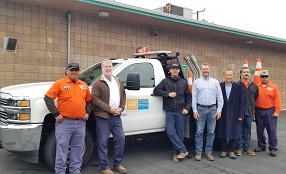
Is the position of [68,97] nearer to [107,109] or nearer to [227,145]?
[107,109]

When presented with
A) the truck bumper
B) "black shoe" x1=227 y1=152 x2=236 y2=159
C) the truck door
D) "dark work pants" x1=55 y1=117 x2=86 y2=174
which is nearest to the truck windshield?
the truck door

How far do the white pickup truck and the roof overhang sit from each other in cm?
274

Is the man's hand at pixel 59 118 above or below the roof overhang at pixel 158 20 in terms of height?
below

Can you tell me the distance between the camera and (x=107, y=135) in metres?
4.72

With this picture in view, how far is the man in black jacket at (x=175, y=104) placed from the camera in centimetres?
550

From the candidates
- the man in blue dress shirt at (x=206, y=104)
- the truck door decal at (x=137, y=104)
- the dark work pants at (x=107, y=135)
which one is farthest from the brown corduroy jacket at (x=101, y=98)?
the man in blue dress shirt at (x=206, y=104)

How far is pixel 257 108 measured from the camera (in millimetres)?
6531

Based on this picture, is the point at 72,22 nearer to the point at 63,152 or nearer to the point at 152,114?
the point at 152,114

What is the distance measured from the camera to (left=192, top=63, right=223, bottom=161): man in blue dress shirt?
5672 millimetres

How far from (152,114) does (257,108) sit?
8.34 ft

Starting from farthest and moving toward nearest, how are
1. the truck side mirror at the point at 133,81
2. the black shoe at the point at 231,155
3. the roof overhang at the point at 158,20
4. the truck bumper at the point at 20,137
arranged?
1. the roof overhang at the point at 158,20
2. the black shoe at the point at 231,155
3. the truck side mirror at the point at 133,81
4. the truck bumper at the point at 20,137

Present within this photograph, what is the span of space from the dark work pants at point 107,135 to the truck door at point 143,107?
1.51ft

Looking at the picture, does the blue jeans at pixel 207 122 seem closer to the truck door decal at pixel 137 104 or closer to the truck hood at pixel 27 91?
the truck door decal at pixel 137 104

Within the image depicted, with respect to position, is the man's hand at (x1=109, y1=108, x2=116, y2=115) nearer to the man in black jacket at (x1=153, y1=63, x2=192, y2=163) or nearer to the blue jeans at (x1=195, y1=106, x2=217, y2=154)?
the man in black jacket at (x1=153, y1=63, x2=192, y2=163)
